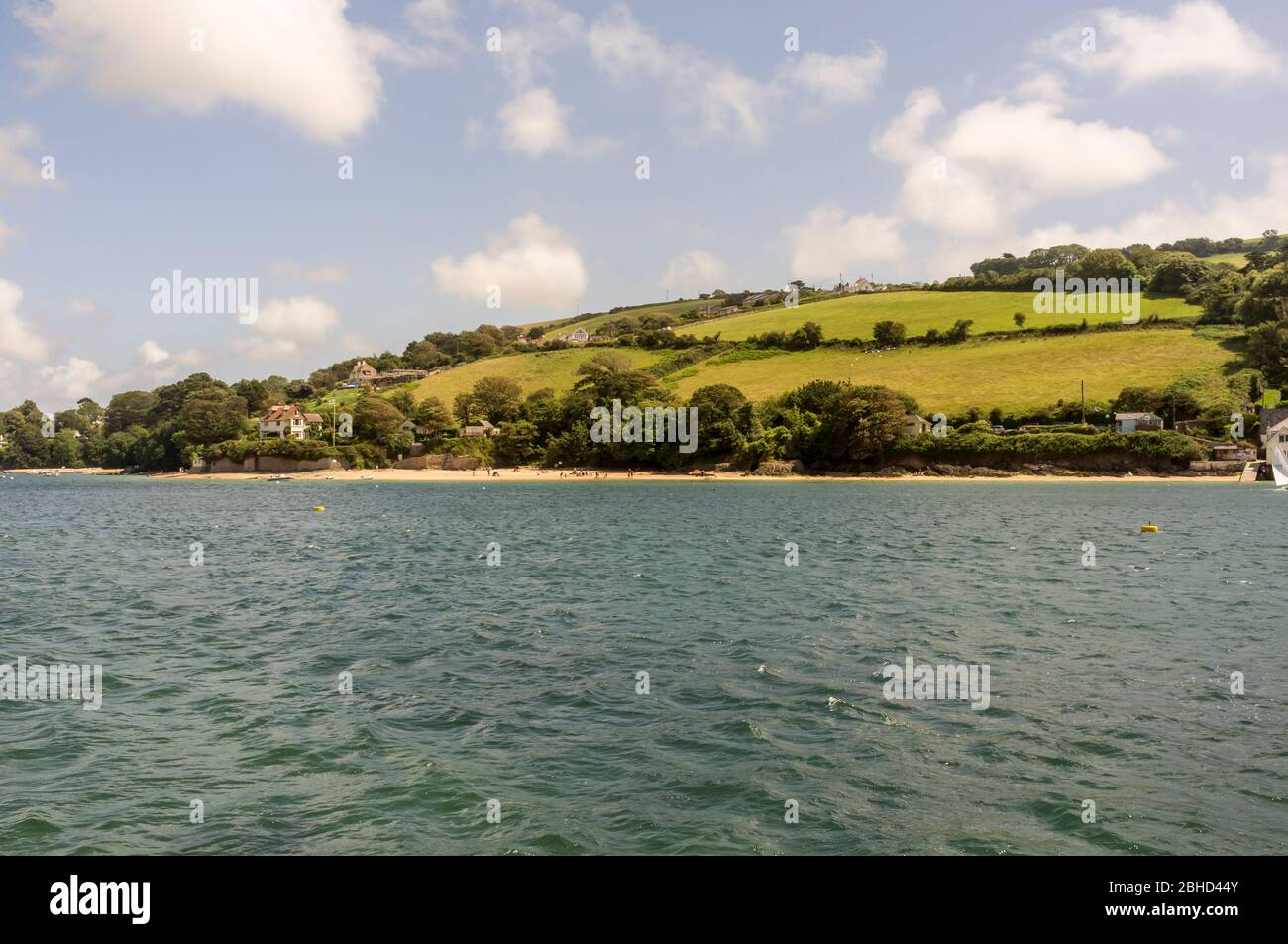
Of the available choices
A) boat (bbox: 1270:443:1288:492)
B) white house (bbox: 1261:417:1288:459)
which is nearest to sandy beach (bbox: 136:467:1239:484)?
white house (bbox: 1261:417:1288:459)

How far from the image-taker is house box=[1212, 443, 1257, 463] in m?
104

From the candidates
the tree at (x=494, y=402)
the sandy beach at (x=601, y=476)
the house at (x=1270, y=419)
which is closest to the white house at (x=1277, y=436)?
the house at (x=1270, y=419)

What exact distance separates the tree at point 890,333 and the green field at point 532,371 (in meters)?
45.2

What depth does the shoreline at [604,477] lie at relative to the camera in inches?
4099

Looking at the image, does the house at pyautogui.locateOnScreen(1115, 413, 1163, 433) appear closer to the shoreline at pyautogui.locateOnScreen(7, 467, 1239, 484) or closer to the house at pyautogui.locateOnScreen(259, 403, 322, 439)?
the shoreline at pyautogui.locateOnScreen(7, 467, 1239, 484)

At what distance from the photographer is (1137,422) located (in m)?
110

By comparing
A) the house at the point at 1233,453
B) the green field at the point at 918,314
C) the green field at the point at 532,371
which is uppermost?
the green field at the point at 918,314

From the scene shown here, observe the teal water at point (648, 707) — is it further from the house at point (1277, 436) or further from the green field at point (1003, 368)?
the green field at point (1003, 368)

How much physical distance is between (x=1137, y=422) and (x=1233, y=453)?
432 inches

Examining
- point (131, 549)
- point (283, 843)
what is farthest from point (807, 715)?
point (131, 549)

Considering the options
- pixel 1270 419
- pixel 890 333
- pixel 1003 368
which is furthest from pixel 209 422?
pixel 1270 419

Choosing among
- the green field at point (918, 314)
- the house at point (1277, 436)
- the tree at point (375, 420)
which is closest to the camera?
the house at point (1277, 436)

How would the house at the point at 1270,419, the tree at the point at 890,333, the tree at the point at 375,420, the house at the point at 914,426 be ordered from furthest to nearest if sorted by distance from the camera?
the tree at the point at 890,333 → the tree at the point at 375,420 → the house at the point at 914,426 → the house at the point at 1270,419
